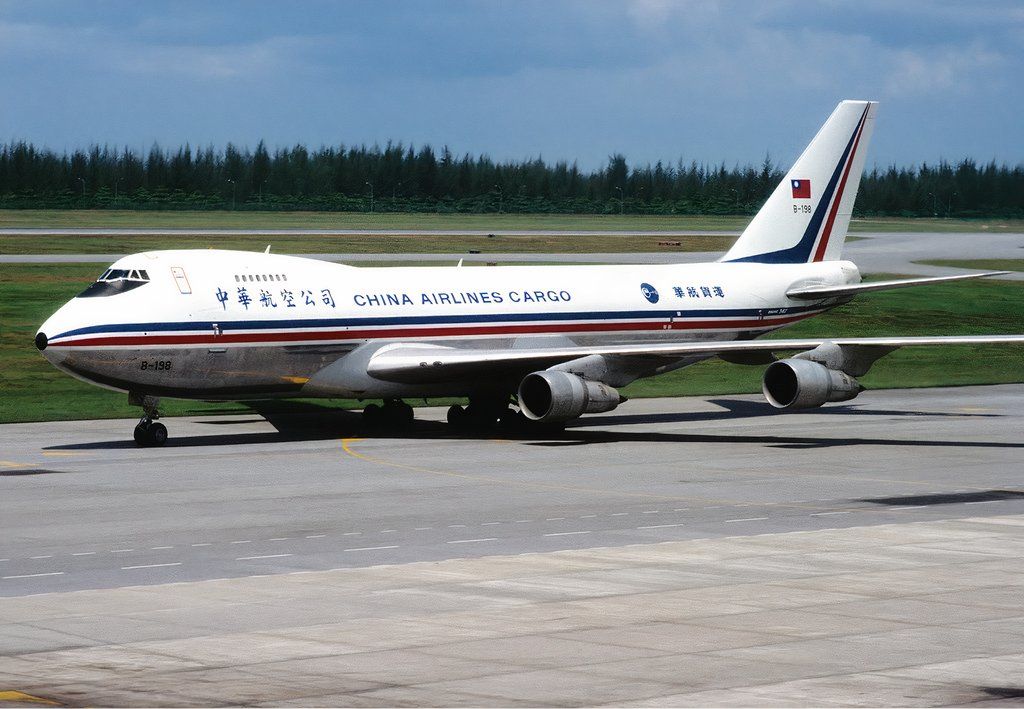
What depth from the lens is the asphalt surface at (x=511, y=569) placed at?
17.5m

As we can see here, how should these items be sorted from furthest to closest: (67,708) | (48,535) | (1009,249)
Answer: (1009,249), (48,535), (67,708)

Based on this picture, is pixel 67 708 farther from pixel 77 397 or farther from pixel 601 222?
pixel 601 222

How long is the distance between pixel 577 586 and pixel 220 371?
1893 cm

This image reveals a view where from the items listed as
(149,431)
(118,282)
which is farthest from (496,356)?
(118,282)

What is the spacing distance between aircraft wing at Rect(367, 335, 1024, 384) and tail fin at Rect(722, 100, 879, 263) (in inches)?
346

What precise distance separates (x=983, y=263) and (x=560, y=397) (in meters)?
68.7

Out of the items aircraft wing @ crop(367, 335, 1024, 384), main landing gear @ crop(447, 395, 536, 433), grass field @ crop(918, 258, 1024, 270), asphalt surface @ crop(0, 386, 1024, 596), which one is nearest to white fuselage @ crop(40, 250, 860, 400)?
aircraft wing @ crop(367, 335, 1024, 384)

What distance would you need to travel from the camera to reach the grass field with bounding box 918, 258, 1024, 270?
100619 millimetres

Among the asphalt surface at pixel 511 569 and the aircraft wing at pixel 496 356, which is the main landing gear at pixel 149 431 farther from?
the aircraft wing at pixel 496 356

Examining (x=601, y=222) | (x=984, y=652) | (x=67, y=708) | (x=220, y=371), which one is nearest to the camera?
(x=67, y=708)

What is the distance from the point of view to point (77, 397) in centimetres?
5122

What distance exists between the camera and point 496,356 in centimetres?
4156

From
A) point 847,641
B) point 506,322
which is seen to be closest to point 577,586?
point 847,641

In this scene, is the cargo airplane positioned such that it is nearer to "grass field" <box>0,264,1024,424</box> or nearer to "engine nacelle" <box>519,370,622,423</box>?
"engine nacelle" <box>519,370,622,423</box>
